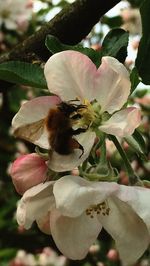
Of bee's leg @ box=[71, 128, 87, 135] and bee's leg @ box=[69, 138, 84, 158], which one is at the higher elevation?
bee's leg @ box=[71, 128, 87, 135]

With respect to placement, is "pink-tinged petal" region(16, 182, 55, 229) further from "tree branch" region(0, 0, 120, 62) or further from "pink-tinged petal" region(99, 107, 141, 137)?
"tree branch" region(0, 0, 120, 62)

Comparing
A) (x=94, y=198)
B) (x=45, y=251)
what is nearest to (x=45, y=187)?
(x=94, y=198)

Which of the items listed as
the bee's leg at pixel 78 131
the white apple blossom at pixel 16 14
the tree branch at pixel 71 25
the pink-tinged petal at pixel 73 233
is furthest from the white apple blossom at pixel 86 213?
the white apple blossom at pixel 16 14

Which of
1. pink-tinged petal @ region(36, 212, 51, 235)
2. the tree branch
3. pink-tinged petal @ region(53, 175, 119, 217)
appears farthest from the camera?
the tree branch

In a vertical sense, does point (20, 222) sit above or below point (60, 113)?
below

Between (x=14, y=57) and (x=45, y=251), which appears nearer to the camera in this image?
(x=14, y=57)

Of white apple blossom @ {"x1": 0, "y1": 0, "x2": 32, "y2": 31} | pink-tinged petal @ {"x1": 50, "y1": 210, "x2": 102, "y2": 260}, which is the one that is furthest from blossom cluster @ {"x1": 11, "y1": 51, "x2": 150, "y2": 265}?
white apple blossom @ {"x1": 0, "y1": 0, "x2": 32, "y2": 31}

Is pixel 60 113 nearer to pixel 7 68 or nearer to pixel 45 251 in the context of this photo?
pixel 7 68

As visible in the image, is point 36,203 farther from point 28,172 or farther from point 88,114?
point 88,114
